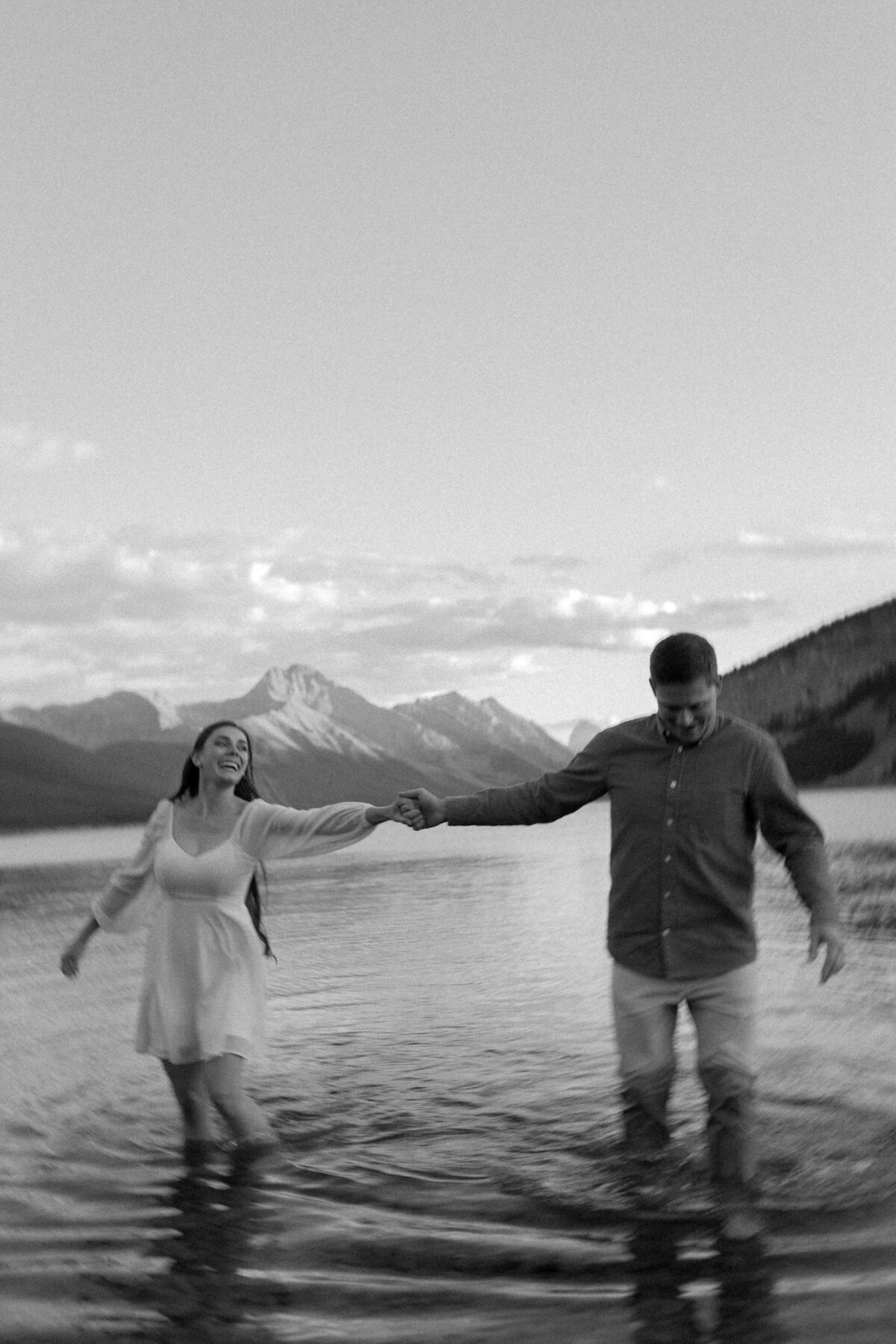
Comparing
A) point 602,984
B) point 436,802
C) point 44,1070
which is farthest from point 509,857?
point 436,802

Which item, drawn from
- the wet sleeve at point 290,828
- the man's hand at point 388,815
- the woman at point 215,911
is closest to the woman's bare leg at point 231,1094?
the woman at point 215,911

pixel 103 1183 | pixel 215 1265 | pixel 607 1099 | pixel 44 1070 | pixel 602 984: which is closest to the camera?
pixel 215 1265

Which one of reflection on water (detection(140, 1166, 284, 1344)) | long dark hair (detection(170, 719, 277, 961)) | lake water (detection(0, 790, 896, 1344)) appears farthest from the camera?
long dark hair (detection(170, 719, 277, 961))

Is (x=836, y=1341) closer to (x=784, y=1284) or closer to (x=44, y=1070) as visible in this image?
(x=784, y=1284)

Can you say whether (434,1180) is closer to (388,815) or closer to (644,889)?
(388,815)

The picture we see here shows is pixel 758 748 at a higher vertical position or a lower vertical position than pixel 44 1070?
higher

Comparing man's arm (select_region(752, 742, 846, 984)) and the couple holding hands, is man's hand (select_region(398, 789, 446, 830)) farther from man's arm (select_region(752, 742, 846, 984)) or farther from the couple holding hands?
man's arm (select_region(752, 742, 846, 984))

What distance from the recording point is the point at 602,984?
47.4ft

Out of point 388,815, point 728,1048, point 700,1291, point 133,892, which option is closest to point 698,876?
point 728,1048

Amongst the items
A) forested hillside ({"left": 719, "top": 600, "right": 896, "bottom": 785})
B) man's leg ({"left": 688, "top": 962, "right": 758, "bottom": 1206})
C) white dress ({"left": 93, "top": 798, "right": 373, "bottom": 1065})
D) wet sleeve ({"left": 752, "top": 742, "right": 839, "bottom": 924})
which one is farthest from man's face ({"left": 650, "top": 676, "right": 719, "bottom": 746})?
forested hillside ({"left": 719, "top": 600, "right": 896, "bottom": 785})

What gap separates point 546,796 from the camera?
21.2ft

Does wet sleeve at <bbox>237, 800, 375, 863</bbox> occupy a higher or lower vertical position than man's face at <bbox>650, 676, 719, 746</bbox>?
lower

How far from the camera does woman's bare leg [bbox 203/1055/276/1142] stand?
6840 millimetres

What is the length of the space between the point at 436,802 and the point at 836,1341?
10.7 ft
